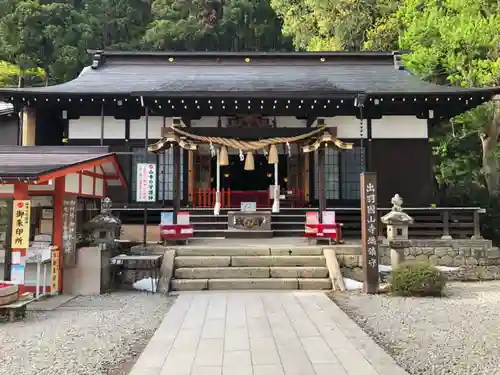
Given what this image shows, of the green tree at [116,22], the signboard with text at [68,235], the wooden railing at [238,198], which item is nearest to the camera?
the signboard with text at [68,235]

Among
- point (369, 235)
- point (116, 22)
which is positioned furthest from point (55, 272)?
point (116, 22)

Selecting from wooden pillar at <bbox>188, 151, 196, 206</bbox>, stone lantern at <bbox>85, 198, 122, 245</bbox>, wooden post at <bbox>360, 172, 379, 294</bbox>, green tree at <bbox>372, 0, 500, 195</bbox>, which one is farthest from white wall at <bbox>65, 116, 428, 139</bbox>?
wooden post at <bbox>360, 172, 379, 294</bbox>

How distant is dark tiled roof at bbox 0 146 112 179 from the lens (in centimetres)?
668

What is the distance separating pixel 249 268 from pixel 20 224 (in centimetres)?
455

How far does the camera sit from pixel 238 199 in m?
15.7

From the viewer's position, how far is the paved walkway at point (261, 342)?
433 centimetres

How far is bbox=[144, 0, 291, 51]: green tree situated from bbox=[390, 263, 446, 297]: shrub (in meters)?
27.4

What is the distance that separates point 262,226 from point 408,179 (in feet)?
16.8

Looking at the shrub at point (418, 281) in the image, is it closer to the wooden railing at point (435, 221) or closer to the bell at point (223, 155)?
the wooden railing at point (435, 221)

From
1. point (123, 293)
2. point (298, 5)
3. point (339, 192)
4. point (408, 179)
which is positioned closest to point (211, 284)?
point (123, 293)

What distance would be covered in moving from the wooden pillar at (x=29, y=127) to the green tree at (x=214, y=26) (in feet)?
63.5

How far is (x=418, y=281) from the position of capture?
7.98 meters

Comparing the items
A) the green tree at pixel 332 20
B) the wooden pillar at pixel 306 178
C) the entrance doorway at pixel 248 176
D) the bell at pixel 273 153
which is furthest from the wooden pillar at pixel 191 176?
the green tree at pixel 332 20

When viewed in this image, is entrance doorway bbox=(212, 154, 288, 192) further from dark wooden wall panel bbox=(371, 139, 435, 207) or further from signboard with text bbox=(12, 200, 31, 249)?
signboard with text bbox=(12, 200, 31, 249)
